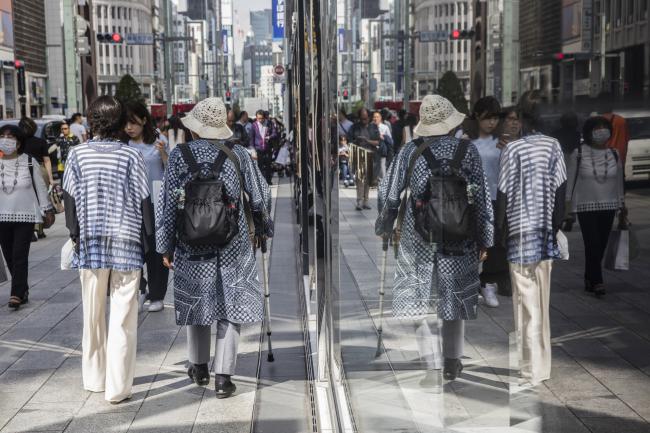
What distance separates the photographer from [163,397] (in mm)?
5270

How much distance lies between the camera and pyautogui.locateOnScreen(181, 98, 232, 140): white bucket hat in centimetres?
532

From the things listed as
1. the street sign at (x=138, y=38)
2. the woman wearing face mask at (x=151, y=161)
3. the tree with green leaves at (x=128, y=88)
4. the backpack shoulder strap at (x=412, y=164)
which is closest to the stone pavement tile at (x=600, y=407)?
the backpack shoulder strap at (x=412, y=164)

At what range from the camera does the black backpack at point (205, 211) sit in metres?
5.00

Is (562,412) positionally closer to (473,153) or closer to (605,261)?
(605,261)

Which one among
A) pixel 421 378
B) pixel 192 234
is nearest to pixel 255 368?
pixel 192 234

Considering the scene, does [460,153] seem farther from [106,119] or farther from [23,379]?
[23,379]

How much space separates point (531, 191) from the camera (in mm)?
1146

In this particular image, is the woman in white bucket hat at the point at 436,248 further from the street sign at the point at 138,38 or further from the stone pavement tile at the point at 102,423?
the street sign at the point at 138,38

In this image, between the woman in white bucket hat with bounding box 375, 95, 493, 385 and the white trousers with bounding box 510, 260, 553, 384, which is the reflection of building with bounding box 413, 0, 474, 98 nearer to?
the woman in white bucket hat with bounding box 375, 95, 493, 385

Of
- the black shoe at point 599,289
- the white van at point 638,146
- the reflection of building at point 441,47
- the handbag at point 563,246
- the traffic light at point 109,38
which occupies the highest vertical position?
the traffic light at point 109,38

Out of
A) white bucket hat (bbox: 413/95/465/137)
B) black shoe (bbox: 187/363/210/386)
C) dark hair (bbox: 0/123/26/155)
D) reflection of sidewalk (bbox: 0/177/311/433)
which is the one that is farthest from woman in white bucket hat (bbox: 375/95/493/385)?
dark hair (bbox: 0/123/26/155)

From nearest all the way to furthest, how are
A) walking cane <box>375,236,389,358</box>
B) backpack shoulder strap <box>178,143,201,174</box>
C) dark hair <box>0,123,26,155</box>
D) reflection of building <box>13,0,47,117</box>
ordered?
walking cane <box>375,236,389,358</box> < backpack shoulder strap <box>178,143,201,174</box> < dark hair <box>0,123,26,155</box> < reflection of building <box>13,0,47,117</box>

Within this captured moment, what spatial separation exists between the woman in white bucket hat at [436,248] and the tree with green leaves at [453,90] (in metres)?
0.02

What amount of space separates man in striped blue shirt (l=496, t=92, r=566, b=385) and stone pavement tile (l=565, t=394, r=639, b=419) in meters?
0.06
